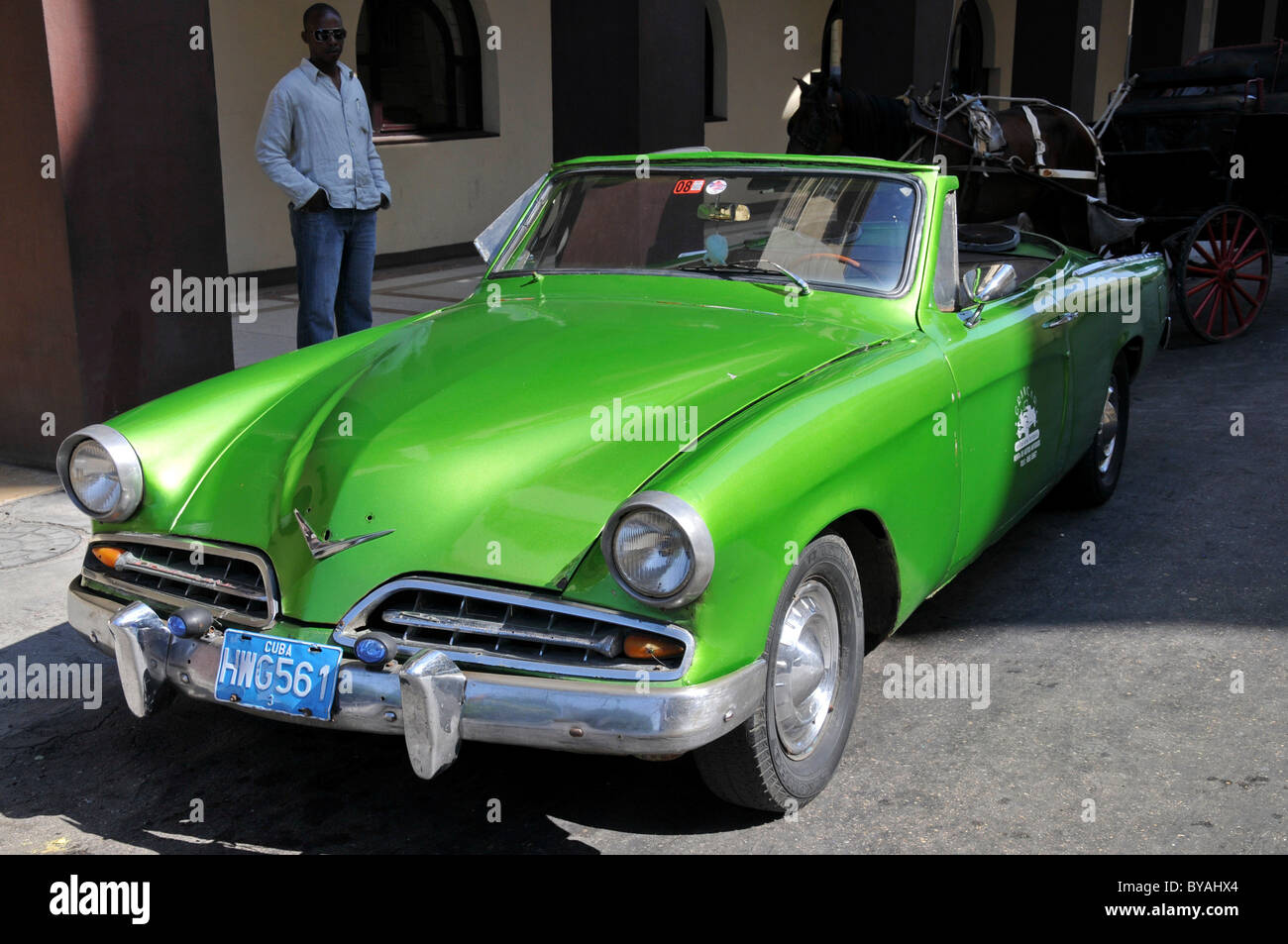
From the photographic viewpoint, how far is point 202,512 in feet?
10.7

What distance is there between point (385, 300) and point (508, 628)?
8162 mm

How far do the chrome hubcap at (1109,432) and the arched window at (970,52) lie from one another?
1558 cm

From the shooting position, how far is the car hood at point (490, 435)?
294cm

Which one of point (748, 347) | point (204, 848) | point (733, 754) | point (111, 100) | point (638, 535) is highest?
point (111, 100)

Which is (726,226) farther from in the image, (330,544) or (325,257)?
(325,257)

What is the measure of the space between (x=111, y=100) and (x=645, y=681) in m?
4.56

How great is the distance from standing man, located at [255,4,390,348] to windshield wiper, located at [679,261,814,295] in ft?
9.38

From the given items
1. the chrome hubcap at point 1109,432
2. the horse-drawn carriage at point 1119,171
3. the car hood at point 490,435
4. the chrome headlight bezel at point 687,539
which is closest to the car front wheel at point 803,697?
the chrome headlight bezel at point 687,539

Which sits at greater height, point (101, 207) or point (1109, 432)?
point (101, 207)

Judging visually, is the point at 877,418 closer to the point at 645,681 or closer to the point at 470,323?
the point at 645,681

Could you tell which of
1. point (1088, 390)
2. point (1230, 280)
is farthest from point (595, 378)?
point (1230, 280)

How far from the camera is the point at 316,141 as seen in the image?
6504 mm

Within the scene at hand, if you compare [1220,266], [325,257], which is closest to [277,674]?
[325,257]

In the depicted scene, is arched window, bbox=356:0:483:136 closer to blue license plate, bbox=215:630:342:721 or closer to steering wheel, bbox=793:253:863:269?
steering wheel, bbox=793:253:863:269
